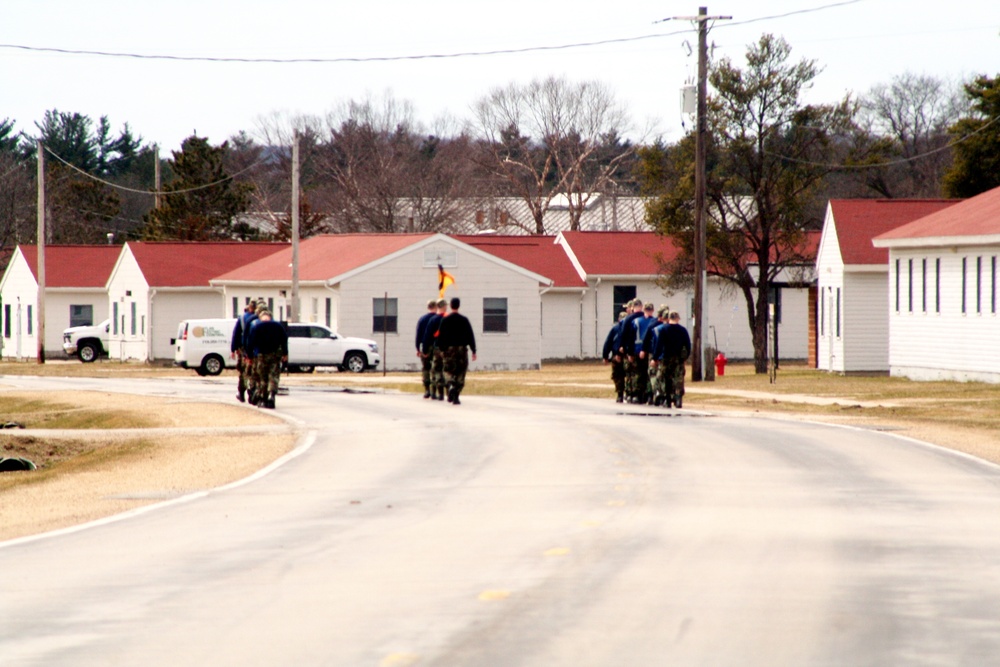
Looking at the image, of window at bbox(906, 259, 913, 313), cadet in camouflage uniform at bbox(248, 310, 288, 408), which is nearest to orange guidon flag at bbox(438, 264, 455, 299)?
window at bbox(906, 259, 913, 313)

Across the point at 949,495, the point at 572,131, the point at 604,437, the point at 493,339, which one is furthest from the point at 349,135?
the point at 949,495

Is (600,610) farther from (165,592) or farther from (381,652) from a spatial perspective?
(165,592)

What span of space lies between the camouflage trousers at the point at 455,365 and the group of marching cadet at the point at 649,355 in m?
2.55

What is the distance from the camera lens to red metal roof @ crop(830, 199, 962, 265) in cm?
4206

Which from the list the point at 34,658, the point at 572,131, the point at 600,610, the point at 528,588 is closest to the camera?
the point at 34,658

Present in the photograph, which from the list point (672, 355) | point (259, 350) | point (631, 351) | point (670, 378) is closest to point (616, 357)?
point (631, 351)

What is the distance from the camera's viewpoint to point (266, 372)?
87.5ft

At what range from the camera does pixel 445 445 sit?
1914cm

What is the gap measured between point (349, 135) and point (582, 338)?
3325cm

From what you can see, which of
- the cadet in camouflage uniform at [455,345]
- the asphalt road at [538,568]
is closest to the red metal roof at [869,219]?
the cadet in camouflage uniform at [455,345]

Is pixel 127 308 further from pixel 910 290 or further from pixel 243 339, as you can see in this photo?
pixel 243 339

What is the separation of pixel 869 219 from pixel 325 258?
66.3ft

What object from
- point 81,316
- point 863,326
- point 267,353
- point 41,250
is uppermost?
point 41,250

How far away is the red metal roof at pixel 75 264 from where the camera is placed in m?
66.4
